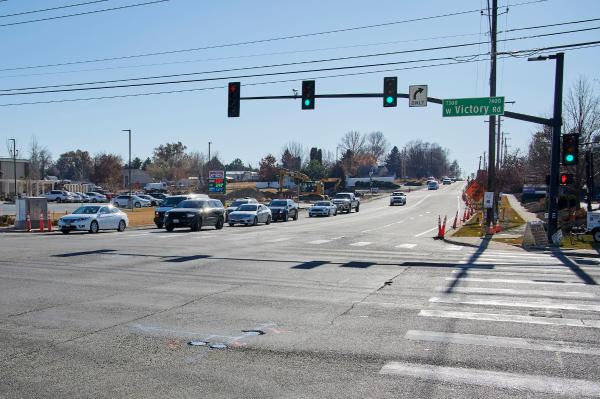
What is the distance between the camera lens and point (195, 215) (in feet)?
106

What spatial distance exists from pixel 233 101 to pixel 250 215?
544 inches

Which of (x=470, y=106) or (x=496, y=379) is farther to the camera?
(x=470, y=106)

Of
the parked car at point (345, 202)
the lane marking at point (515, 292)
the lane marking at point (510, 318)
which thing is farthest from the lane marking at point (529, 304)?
the parked car at point (345, 202)

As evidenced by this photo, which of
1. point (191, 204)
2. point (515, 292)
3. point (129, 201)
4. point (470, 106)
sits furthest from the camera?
point (129, 201)

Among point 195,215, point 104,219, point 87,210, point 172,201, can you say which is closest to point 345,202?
point 172,201

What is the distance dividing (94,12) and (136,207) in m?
48.4

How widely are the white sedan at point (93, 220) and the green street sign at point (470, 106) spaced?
17598 millimetres

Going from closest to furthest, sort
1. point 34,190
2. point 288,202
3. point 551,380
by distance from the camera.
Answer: point 551,380 → point 288,202 → point 34,190

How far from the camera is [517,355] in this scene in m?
7.27

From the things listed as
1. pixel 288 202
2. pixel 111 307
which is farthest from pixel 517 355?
pixel 288 202

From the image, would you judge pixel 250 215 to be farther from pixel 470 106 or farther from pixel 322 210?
pixel 322 210

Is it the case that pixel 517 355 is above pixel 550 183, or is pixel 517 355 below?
below

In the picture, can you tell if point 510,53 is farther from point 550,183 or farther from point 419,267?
point 419,267

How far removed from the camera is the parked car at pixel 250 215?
3878 centimetres
